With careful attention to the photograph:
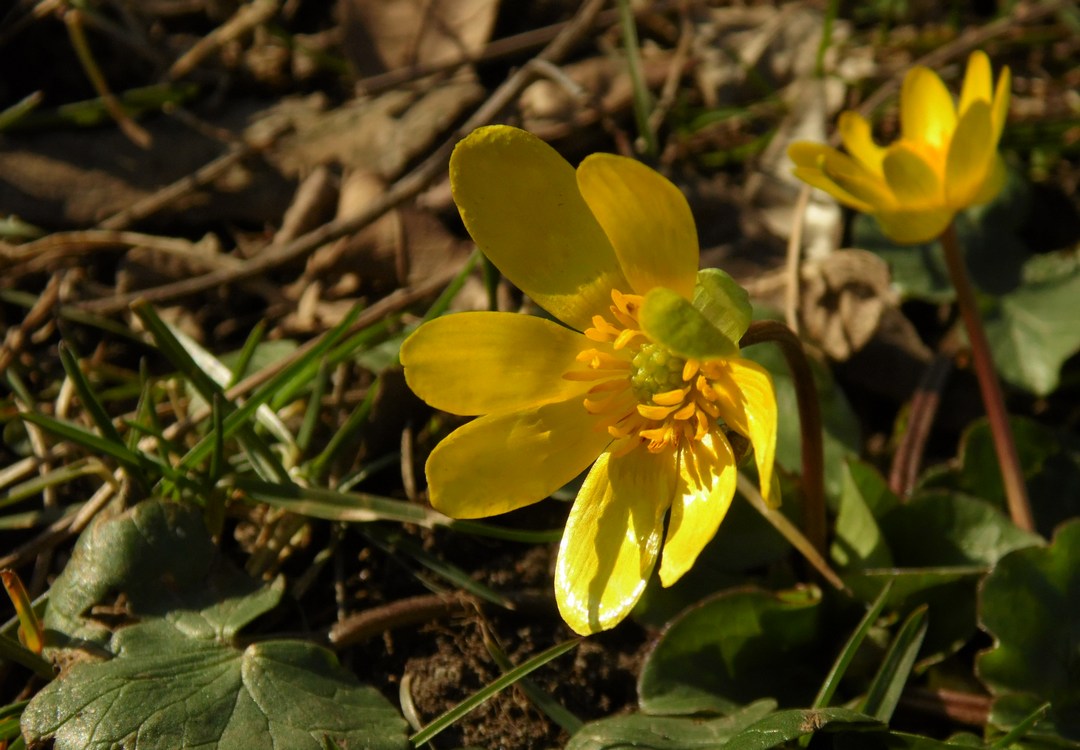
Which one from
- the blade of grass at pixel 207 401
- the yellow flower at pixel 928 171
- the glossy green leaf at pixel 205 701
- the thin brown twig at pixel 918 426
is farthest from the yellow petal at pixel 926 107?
the glossy green leaf at pixel 205 701

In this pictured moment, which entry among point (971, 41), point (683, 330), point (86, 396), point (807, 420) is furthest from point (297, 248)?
point (971, 41)

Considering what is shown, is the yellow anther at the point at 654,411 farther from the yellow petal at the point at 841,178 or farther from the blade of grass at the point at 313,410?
the blade of grass at the point at 313,410

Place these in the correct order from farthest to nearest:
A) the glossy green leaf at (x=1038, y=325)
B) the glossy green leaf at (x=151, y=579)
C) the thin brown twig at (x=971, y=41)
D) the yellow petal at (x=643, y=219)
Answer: the thin brown twig at (x=971, y=41) < the glossy green leaf at (x=1038, y=325) < the glossy green leaf at (x=151, y=579) < the yellow petal at (x=643, y=219)

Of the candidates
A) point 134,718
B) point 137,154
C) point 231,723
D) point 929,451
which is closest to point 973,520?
point 929,451

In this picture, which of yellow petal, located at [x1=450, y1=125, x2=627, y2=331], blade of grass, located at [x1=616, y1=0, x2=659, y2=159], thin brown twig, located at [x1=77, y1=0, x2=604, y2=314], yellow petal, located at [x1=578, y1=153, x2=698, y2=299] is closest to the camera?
yellow petal, located at [x1=578, y1=153, x2=698, y2=299]

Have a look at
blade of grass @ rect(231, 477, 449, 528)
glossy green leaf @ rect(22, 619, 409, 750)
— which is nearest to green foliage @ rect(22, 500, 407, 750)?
glossy green leaf @ rect(22, 619, 409, 750)

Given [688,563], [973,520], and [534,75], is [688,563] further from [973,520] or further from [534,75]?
[534,75]

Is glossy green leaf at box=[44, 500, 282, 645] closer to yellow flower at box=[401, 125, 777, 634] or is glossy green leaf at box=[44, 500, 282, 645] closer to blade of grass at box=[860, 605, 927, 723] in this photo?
yellow flower at box=[401, 125, 777, 634]
